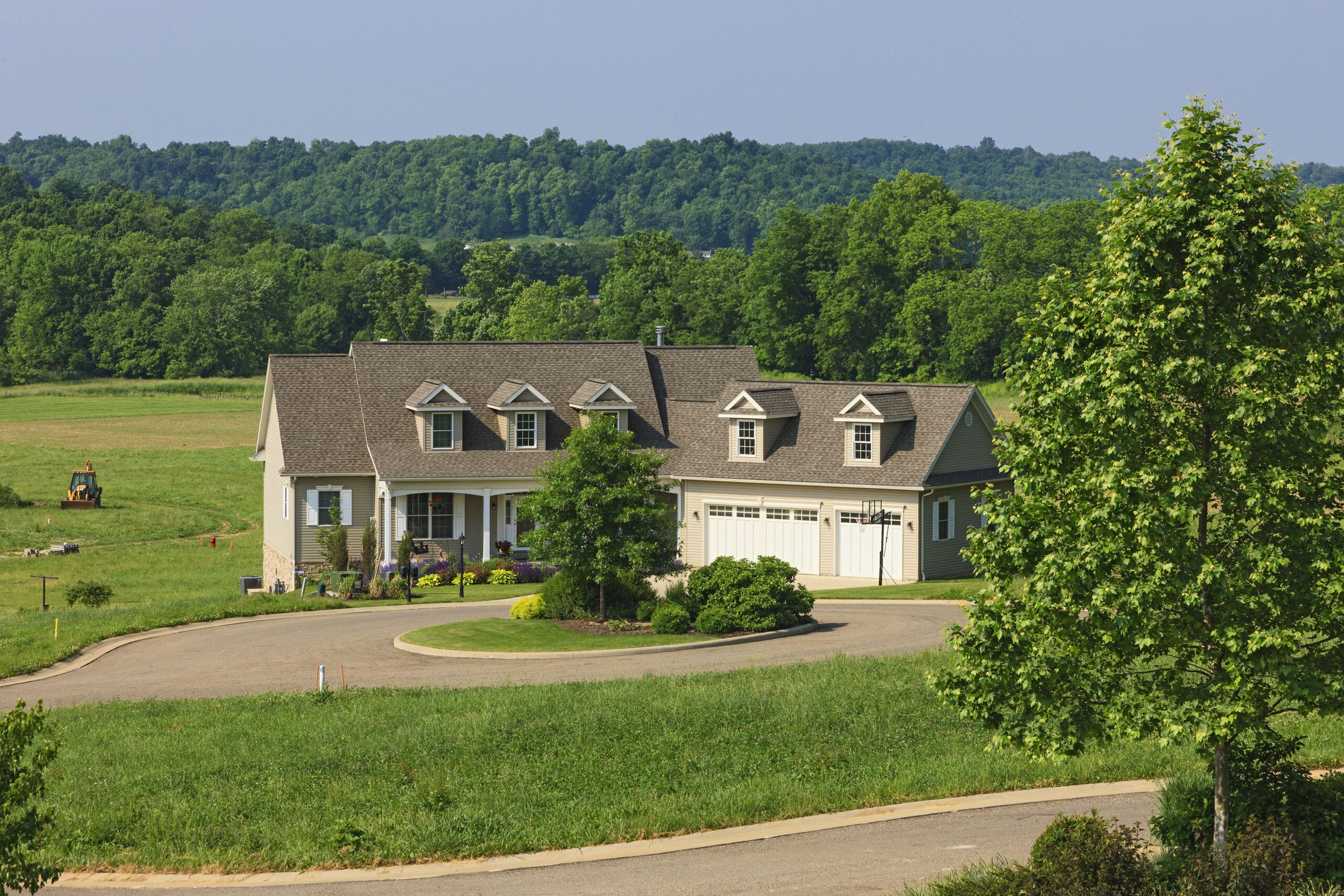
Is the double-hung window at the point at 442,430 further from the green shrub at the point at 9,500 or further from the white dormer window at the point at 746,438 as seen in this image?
the green shrub at the point at 9,500

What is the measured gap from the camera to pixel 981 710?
13.2 m

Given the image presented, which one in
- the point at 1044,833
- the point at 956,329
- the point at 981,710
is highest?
the point at 956,329

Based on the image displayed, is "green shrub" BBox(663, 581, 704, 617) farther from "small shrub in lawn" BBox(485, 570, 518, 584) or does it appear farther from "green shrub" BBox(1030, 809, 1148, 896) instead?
"green shrub" BBox(1030, 809, 1148, 896)

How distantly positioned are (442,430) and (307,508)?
5082 mm

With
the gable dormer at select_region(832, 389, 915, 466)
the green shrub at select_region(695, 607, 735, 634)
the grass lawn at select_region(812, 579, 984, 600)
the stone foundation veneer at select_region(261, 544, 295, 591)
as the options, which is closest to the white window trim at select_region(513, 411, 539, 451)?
the stone foundation veneer at select_region(261, 544, 295, 591)

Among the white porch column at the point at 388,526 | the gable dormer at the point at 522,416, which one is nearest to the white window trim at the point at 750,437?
the gable dormer at the point at 522,416

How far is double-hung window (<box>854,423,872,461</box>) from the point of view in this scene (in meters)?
43.9

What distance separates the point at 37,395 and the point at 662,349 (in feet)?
300

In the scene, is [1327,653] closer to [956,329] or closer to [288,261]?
[956,329]

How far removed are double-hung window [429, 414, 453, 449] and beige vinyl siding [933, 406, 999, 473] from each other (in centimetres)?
1610

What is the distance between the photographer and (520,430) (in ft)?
157

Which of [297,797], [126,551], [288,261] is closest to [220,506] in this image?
[126,551]

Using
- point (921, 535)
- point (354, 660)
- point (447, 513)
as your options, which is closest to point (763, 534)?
point (921, 535)

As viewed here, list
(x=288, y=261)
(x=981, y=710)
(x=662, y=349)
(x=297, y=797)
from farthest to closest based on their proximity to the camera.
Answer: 1. (x=288, y=261)
2. (x=662, y=349)
3. (x=297, y=797)
4. (x=981, y=710)
